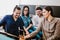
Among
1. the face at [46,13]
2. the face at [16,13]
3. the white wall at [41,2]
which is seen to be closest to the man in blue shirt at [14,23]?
the face at [16,13]

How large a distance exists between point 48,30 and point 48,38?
0.10m

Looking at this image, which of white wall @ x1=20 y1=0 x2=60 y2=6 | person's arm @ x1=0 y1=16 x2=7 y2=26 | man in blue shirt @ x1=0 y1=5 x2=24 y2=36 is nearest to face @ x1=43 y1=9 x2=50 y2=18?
white wall @ x1=20 y1=0 x2=60 y2=6

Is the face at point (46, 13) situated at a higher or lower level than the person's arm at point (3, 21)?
higher

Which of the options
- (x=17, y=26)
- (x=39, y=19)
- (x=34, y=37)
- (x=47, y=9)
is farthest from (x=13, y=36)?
(x=47, y=9)

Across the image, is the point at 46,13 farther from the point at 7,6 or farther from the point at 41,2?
the point at 7,6

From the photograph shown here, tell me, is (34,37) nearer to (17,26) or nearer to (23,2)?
(17,26)

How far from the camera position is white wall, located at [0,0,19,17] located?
1.81 m

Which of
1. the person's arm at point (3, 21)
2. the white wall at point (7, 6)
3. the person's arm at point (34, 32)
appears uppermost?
the white wall at point (7, 6)

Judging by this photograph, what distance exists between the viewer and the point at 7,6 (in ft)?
6.05

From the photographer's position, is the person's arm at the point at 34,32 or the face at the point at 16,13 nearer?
the person's arm at the point at 34,32

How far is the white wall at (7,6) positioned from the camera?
5.93 ft

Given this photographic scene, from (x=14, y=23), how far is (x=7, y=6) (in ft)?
0.88

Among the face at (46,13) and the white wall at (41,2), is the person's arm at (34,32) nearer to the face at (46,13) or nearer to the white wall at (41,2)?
the face at (46,13)

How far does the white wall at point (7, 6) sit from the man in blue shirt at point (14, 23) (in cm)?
6
